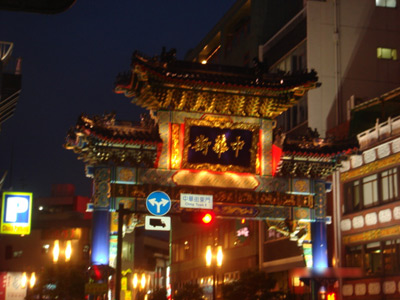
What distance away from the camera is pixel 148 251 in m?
94.0

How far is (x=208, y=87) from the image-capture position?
24.5m

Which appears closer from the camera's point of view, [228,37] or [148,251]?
[228,37]

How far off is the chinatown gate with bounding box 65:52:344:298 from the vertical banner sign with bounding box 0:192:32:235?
527cm

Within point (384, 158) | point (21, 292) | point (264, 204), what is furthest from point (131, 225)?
point (21, 292)

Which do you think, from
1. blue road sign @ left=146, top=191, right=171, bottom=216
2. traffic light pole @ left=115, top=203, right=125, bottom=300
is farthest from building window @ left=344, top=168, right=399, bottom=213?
traffic light pole @ left=115, top=203, right=125, bottom=300

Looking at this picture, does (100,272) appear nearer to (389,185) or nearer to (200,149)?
(200,149)

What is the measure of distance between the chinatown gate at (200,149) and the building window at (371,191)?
164 inches

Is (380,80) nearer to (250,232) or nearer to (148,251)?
(250,232)

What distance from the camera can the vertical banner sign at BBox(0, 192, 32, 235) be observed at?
28.4 m

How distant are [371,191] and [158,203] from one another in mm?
12079

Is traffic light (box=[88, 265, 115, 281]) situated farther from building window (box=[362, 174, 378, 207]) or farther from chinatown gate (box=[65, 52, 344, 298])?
building window (box=[362, 174, 378, 207])

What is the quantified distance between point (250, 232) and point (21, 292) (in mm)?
33654

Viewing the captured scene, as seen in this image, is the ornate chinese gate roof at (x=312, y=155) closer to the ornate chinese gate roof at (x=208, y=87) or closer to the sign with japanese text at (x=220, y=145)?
the sign with japanese text at (x=220, y=145)

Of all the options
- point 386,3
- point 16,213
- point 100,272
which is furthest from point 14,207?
point 386,3
